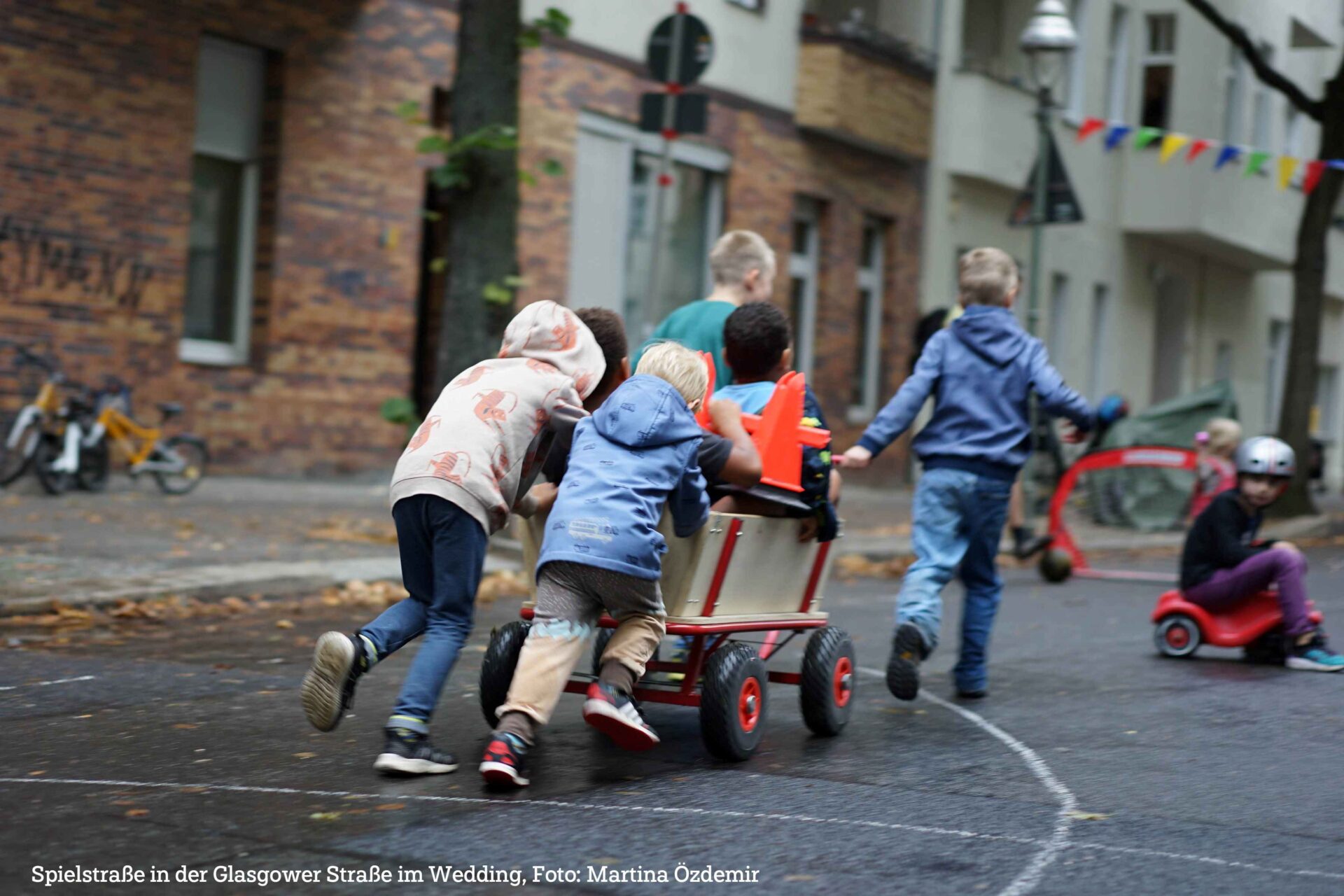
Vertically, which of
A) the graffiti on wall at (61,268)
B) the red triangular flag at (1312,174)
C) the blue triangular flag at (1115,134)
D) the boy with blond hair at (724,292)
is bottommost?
the boy with blond hair at (724,292)

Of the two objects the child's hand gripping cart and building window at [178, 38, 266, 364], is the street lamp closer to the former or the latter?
building window at [178, 38, 266, 364]

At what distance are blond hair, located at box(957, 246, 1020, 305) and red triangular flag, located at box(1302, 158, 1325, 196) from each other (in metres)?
11.5

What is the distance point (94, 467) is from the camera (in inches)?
588

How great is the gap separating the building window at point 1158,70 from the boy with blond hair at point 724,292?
87.7ft

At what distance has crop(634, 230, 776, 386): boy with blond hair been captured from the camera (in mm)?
7320

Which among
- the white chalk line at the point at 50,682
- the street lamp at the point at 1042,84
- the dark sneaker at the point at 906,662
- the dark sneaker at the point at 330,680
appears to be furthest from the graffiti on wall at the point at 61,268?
the dark sneaker at the point at 330,680

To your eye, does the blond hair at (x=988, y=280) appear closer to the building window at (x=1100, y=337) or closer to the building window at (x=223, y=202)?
the building window at (x=223, y=202)

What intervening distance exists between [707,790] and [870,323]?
21.8m

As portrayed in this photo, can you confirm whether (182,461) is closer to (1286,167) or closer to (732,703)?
(732,703)

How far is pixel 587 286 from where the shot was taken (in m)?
21.1

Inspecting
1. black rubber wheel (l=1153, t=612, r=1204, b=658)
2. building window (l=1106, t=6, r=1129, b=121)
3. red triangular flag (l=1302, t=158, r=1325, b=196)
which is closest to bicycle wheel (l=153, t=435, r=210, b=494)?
black rubber wheel (l=1153, t=612, r=1204, b=658)

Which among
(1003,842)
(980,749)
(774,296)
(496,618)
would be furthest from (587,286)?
(1003,842)

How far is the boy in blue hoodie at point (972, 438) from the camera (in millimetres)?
7414

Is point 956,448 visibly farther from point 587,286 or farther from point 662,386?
point 587,286
